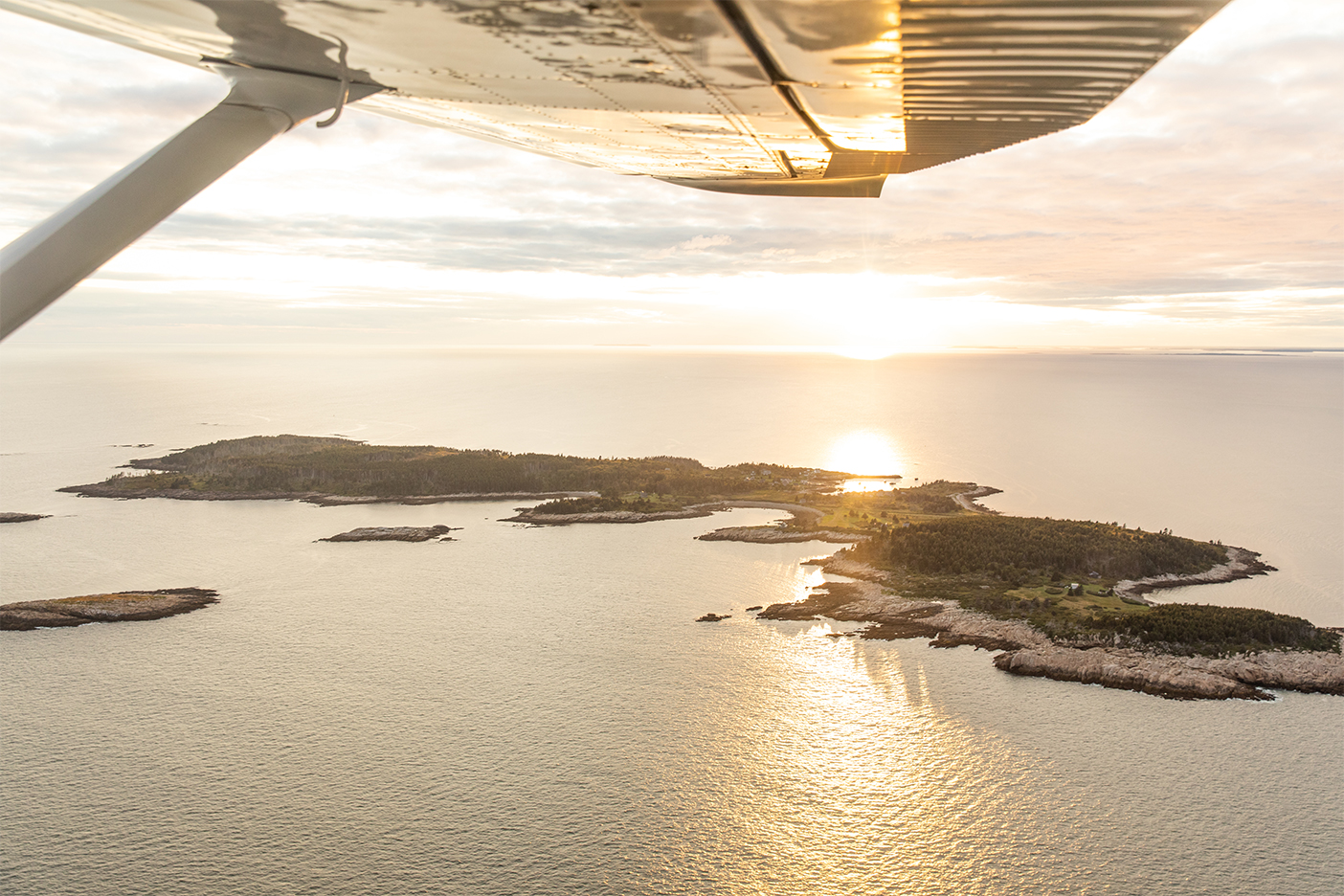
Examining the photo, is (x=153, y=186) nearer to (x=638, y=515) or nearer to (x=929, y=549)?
(x=929, y=549)

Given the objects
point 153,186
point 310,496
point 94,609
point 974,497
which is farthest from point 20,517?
point 974,497

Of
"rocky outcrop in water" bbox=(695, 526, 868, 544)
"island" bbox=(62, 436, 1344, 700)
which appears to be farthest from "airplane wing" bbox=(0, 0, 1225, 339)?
"rocky outcrop in water" bbox=(695, 526, 868, 544)

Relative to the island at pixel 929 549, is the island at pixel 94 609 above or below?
below

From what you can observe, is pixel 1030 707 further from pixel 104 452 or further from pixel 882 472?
pixel 104 452

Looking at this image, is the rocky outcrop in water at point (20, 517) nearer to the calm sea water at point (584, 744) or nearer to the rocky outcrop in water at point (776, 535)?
the calm sea water at point (584, 744)

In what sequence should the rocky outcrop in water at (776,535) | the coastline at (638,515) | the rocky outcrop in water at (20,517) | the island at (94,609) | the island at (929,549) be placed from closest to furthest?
the island at (929,549)
the island at (94,609)
the rocky outcrop in water at (776,535)
the rocky outcrop in water at (20,517)
the coastline at (638,515)

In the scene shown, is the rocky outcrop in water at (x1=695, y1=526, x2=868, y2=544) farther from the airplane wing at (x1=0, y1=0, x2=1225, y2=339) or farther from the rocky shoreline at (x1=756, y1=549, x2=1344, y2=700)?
the airplane wing at (x1=0, y1=0, x2=1225, y2=339)

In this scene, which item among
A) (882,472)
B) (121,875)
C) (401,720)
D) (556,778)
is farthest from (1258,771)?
(882,472)

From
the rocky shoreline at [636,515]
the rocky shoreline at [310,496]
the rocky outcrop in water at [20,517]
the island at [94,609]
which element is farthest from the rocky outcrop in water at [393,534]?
the rocky outcrop in water at [20,517]
